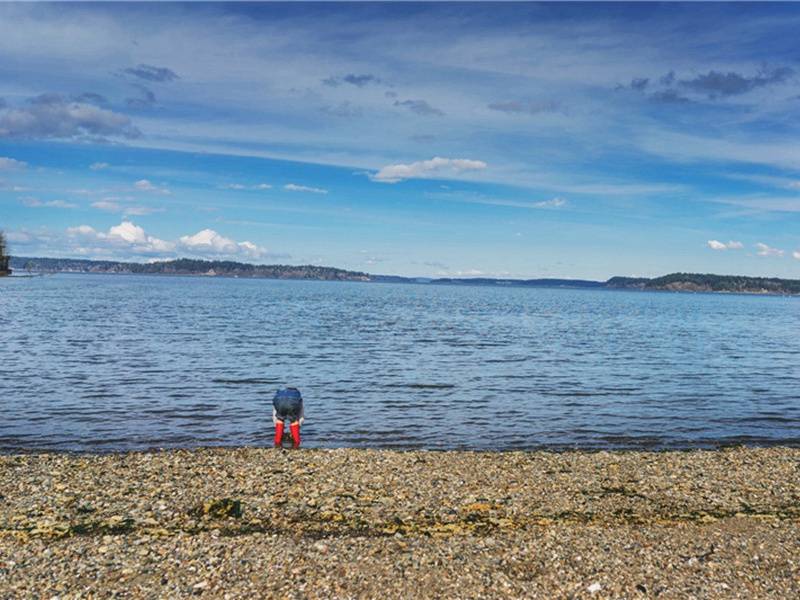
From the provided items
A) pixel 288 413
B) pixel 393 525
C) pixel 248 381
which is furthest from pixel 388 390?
pixel 393 525

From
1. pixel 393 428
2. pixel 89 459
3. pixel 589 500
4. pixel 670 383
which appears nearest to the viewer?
pixel 589 500

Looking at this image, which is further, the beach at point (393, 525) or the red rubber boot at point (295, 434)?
the red rubber boot at point (295, 434)

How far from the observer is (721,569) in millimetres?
12242

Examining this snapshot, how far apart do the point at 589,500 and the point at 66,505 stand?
1417cm

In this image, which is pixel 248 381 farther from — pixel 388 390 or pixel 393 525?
pixel 393 525

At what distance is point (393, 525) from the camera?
14469 millimetres

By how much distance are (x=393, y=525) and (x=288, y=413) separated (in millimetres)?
9768

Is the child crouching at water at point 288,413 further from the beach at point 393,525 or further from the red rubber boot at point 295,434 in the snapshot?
the beach at point 393,525

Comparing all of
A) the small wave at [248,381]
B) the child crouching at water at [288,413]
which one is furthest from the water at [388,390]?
the child crouching at water at [288,413]

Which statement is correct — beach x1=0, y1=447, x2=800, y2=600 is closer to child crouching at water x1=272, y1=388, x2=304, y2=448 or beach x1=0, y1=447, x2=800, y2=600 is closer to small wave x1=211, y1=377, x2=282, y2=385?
child crouching at water x1=272, y1=388, x2=304, y2=448

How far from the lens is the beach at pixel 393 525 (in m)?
11.4

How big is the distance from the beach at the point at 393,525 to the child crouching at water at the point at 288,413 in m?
1.66

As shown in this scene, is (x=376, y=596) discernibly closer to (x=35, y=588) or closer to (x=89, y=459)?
(x=35, y=588)

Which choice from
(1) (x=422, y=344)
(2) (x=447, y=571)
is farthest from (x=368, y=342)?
(2) (x=447, y=571)
